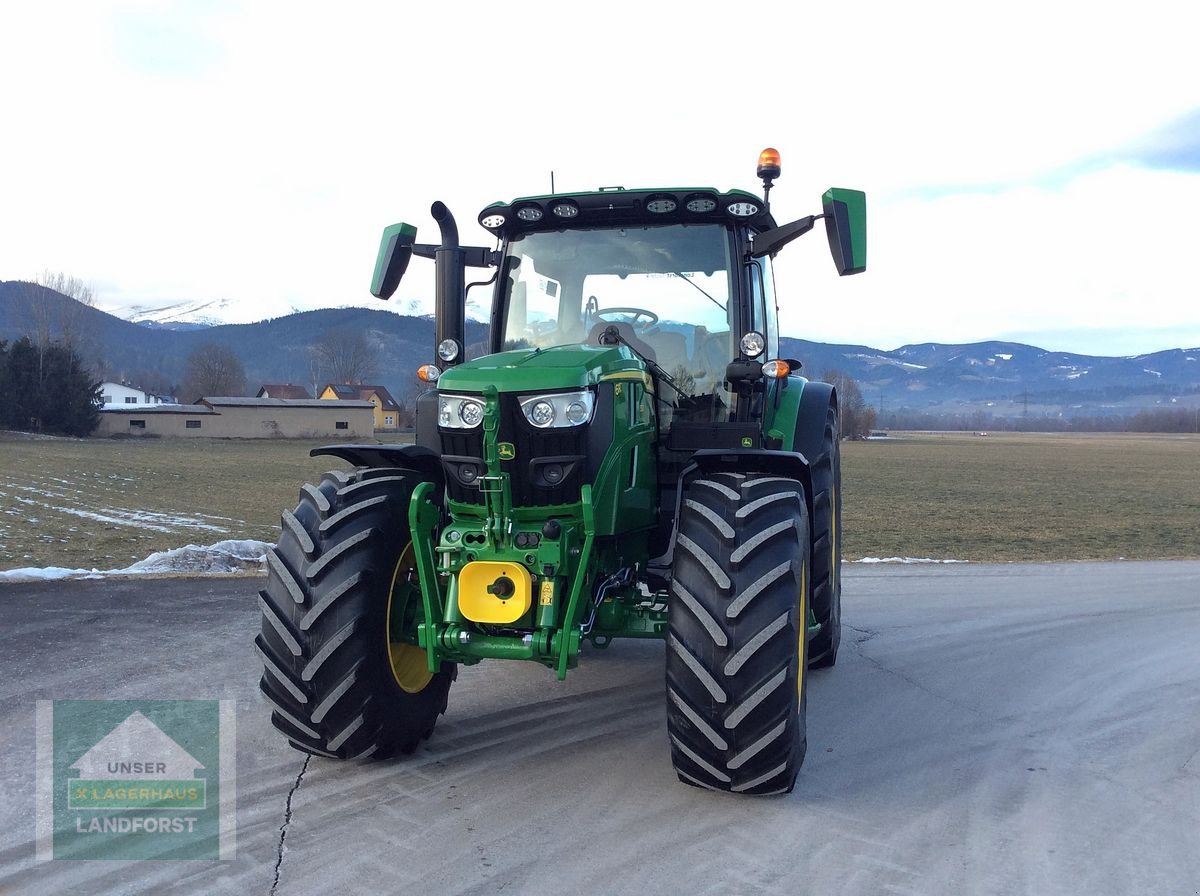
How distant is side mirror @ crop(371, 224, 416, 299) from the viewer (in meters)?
5.51

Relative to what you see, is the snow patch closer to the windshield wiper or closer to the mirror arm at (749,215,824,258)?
the windshield wiper

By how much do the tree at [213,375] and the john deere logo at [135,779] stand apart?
4028 inches

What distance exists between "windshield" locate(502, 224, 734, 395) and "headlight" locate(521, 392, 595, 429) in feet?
3.64

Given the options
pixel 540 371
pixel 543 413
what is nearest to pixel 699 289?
pixel 540 371

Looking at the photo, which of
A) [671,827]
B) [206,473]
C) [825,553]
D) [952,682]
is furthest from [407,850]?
[206,473]

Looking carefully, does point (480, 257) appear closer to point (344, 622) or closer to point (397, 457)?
point (397, 457)

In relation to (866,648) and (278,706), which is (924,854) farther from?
(866,648)

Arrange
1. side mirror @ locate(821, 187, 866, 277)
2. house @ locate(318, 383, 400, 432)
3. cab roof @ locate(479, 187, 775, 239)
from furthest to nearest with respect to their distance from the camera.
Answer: house @ locate(318, 383, 400, 432) < cab roof @ locate(479, 187, 775, 239) < side mirror @ locate(821, 187, 866, 277)

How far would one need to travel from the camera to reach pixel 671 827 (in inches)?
156

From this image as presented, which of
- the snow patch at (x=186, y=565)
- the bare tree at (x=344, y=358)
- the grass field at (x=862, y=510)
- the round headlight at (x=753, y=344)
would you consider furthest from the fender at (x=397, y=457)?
the bare tree at (x=344, y=358)

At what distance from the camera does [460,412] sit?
4.49 m

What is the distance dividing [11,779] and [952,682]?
532cm

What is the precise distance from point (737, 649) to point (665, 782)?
2.83ft

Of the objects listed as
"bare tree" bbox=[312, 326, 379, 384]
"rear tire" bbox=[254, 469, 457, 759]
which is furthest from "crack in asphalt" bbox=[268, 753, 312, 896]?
"bare tree" bbox=[312, 326, 379, 384]
